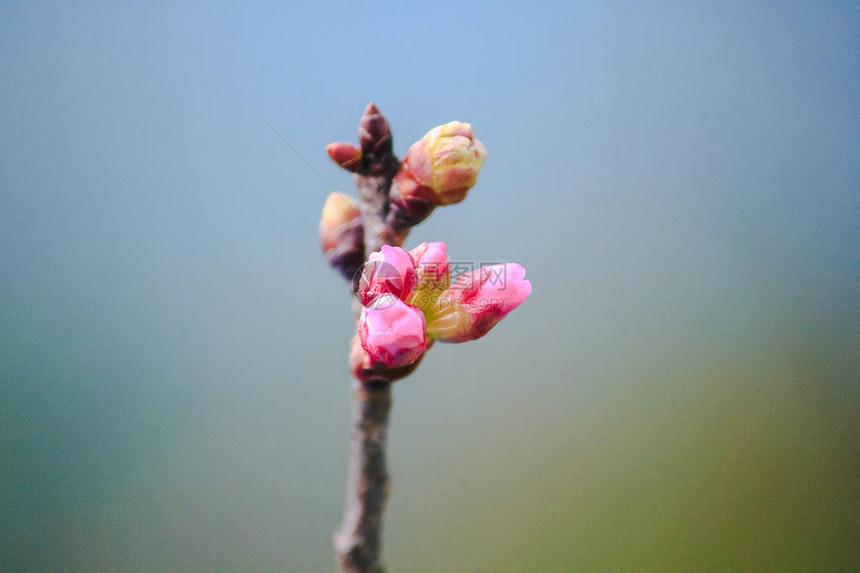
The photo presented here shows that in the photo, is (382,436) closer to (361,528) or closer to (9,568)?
(361,528)

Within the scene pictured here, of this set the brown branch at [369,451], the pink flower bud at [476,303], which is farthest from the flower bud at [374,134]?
the pink flower bud at [476,303]

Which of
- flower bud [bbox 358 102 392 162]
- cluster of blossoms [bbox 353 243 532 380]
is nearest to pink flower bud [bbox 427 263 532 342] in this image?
cluster of blossoms [bbox 353 243 532 380]

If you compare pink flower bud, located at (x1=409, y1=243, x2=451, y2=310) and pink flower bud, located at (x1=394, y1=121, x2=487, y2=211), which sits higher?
pink flower bud, located at (x1=394, y1=121, x2=487, y2=211)

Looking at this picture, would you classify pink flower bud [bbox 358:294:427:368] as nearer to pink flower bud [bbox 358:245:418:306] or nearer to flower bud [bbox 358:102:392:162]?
pink flower bud [bbox 358:245:418:306]

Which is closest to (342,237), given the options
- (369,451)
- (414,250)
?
(414,250)

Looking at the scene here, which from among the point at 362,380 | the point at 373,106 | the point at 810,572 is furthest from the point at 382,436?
the point at 810,572

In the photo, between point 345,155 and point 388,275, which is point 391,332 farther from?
point 345,155

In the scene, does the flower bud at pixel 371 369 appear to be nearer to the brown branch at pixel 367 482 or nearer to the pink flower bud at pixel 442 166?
the brown branch at pixel 367 482
